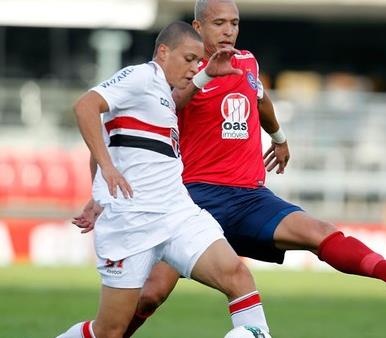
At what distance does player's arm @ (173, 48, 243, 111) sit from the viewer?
7.50 metres

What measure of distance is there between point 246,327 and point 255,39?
965 inches

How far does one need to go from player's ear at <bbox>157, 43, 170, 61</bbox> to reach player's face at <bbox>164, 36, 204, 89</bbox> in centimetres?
2

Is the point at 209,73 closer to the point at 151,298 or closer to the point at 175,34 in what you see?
the point at 175,34

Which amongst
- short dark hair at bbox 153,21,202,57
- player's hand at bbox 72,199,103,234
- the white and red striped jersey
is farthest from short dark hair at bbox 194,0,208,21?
player's hand at bbox 72,199,103,234

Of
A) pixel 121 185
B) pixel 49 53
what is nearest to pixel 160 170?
pixel 121 185

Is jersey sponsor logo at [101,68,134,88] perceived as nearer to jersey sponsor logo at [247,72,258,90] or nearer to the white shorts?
the white shorts

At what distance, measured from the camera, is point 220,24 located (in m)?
8.33

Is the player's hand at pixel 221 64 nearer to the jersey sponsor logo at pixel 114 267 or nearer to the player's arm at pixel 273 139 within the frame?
the jersey sponsor logo at pixel 114 267

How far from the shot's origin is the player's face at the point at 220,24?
27.2ft

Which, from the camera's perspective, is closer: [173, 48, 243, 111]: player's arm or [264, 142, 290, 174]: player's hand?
[173, 48, 243, 111]: player's arm

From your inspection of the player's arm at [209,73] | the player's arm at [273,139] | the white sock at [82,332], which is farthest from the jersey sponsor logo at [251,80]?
the white sock at [82,332]

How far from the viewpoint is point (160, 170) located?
7422 mm

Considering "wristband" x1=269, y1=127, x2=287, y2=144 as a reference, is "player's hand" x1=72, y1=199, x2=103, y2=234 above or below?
below

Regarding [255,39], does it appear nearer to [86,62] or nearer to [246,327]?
[86,62]
